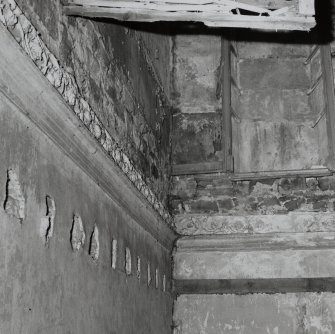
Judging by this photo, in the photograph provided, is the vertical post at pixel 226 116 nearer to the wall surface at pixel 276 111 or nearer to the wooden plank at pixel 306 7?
the wall surface at pixel 276 111

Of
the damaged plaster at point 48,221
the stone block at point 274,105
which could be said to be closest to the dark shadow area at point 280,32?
the stone block at point 274,105

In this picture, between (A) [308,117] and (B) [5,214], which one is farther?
(A) [308,117]

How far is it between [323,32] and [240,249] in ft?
8.47

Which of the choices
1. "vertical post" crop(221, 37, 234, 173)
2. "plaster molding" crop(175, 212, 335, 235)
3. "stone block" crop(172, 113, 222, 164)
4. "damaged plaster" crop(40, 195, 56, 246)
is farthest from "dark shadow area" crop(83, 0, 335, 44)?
"damaged plaster" crop(40, 195, 56, 246)

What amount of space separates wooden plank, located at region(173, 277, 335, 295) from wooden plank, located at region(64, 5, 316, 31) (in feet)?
9.58

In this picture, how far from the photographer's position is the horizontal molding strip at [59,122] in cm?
162

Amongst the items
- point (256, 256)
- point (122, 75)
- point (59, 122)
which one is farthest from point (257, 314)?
point (59, 122)

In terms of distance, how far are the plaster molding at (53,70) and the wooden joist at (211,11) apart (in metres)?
0.43

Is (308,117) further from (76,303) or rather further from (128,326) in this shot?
(76,303)

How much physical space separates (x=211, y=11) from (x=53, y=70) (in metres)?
0.86

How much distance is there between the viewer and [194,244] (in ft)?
16.2

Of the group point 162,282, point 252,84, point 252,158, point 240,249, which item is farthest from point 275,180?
point 162,282

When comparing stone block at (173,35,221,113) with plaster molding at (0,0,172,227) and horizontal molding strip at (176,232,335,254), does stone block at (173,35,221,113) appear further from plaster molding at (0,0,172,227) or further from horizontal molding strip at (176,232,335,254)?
plaster molding at (0,0,172,227)

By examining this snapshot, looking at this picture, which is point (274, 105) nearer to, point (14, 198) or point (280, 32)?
point (280, 32)
